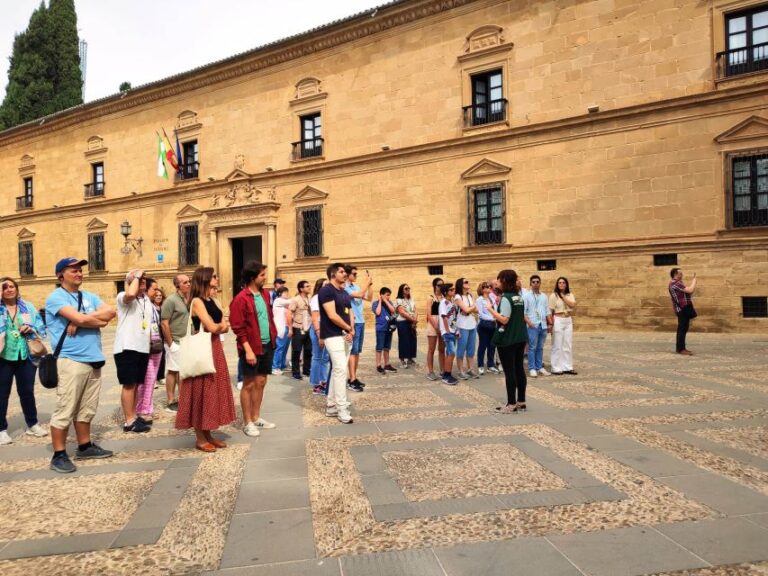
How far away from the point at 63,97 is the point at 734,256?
39468 mm

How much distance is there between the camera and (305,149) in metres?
20.1

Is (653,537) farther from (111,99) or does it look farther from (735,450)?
(111,99)

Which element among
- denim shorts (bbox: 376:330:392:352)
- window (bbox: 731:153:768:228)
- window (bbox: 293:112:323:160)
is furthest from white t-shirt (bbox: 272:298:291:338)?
window (bbox: 293:112:323:160)

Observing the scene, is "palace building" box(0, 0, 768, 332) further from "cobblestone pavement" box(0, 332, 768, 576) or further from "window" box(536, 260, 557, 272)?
"cobblestone pavement" box(0, 332, 768, 576)

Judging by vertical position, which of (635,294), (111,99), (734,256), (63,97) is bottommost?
(635,294)

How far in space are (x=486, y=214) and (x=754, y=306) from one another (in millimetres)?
7672

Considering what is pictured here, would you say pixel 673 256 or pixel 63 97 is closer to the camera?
pixel 673 256

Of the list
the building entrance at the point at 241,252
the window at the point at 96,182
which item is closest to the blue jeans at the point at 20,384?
the building entrance at the point at 241,252

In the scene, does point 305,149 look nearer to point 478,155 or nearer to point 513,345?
point 478,155

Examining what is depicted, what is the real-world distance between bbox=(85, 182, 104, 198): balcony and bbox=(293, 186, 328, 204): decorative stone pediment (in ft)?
40.4

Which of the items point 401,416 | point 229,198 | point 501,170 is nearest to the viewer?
point 401,416

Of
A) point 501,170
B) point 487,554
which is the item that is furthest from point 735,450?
point 501,170

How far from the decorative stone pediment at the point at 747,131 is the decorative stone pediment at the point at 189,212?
63.6 ft

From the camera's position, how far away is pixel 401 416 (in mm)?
6070
